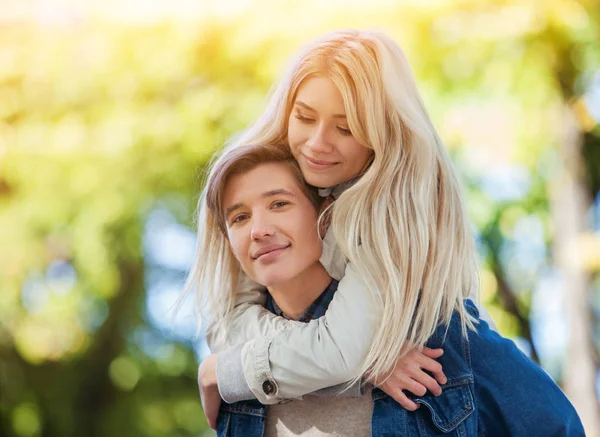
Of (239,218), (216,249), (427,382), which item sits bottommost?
(427,382)

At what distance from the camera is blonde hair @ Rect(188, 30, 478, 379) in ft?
5.08

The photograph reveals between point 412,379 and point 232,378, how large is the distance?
34 cm

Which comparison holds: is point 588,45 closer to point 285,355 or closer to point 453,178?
point 453,178

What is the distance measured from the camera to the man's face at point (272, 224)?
1612 millimetres

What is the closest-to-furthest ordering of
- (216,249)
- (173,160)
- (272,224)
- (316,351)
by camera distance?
(316,351) < (272,224) < (216,249) < (173,160)

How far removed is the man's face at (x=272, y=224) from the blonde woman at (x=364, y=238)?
4 cm

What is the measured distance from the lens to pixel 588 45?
18.4 feet

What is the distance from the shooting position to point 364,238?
157 centimetres

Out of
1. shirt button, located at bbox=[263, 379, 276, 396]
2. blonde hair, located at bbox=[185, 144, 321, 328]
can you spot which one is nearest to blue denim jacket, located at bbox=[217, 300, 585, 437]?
shirt button, located at bbox=[263, 379, 276, 396]

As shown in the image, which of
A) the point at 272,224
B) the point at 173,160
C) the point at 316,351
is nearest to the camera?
the point at 316,351

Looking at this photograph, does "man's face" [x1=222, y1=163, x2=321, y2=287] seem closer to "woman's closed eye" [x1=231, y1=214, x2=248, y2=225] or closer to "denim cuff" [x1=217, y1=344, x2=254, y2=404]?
"woman's closed eye" [x1=231, y1=214, x2=248, y2=225]

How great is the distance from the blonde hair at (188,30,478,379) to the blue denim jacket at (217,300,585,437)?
63mm

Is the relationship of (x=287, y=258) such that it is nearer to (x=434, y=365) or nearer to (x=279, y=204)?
(x=279, y=204)

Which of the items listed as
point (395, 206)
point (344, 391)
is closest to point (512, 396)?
point (344, 391)
